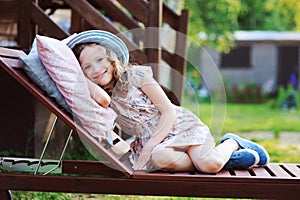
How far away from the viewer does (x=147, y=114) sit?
3.98m

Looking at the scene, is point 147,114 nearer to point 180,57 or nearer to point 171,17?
point 180,57

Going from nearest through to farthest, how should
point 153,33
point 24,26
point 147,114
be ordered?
point 147,114, point 153,33, point 24,26

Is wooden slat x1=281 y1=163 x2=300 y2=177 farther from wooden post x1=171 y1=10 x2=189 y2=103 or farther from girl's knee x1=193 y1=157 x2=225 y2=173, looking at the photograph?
wooden post x1=171 y1=10 x2=189 y2=103

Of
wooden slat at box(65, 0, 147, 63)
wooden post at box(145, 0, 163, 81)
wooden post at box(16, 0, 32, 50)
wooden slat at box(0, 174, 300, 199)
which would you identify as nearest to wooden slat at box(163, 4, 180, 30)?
wooden post at box(145, 0, 163, 81)

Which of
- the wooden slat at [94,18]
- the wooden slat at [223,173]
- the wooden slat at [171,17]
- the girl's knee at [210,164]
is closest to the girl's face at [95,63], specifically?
the girl's knee at [210,164]

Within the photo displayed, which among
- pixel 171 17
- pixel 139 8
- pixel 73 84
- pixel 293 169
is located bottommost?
pixel 293 169

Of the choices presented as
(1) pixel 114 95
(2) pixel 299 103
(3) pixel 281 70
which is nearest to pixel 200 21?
(2) pixel 299 103

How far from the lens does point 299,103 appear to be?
2031 centimetres

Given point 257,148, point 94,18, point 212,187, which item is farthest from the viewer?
point 94,18

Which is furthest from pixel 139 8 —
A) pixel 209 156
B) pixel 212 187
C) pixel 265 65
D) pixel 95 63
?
pixel 265 65

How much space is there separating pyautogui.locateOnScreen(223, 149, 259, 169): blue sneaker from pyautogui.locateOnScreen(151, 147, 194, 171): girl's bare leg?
0.25 metres

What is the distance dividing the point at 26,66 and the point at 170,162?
96 cm

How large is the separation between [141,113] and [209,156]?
485mm

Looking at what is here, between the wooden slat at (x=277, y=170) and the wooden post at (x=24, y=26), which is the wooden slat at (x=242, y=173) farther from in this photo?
the wooden post at (x=24, y=26)
